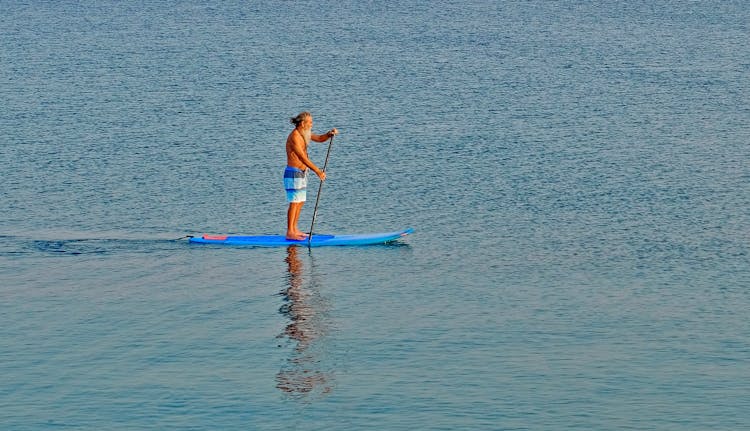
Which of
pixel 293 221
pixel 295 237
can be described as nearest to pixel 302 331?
pixel 295 237

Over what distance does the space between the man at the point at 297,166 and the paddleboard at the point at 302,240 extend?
0.66ft

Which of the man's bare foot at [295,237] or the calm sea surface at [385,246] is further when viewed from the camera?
the man's bare foot at [295,237]

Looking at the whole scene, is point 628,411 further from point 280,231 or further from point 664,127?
point 664,127

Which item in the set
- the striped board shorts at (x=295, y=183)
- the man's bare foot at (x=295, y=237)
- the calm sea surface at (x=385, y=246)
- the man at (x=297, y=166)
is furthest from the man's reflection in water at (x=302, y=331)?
the striped board shorts at (x=295, y=183)

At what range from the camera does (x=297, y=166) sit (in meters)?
23.5

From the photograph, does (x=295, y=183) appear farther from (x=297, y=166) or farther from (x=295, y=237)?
(x=295, y=237)

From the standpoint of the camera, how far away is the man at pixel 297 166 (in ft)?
76.2

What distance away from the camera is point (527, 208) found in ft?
90.2

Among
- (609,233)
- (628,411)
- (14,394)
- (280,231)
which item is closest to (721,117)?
Result: (609,233)

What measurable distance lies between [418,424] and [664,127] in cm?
2434

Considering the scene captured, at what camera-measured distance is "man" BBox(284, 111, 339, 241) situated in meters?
23.2

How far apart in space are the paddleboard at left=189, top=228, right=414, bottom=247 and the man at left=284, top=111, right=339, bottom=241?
0.20m

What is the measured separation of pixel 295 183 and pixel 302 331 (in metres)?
5.57

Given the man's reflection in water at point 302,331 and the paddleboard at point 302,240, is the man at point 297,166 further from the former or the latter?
the man's reflection in water at point 302,331
